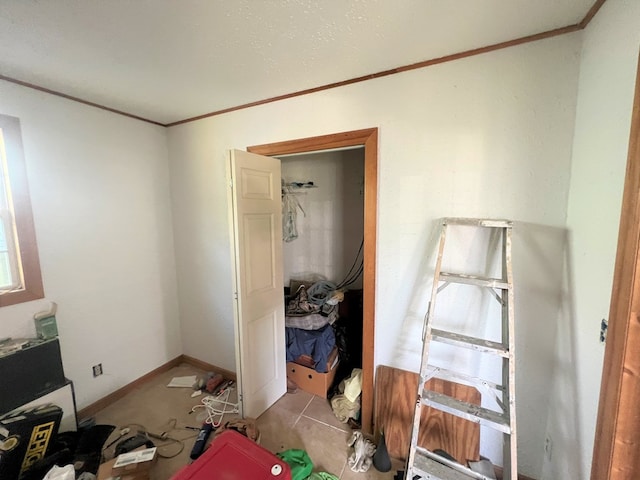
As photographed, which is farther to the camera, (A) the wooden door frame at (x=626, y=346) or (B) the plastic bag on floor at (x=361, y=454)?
(B) the plastic bag on floor at (x=361, y=454)

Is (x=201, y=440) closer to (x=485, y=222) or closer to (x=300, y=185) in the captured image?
(x=485, y=222)

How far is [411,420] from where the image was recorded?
161 centimetres

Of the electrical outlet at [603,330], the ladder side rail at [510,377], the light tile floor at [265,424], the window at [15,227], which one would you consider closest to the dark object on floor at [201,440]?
the light tile floor at [265,424]

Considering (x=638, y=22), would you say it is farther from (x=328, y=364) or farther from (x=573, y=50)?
(x=328, y=364)

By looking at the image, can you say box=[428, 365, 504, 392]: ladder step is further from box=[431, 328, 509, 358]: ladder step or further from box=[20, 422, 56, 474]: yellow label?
box=[20, 422, 56, 474]: yellow label

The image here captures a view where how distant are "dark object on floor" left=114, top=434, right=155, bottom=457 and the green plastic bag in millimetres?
903

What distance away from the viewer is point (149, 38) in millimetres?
1189

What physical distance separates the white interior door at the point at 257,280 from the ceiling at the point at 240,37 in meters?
0.54

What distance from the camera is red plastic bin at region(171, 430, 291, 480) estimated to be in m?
1.04

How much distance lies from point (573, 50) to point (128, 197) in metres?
3.02

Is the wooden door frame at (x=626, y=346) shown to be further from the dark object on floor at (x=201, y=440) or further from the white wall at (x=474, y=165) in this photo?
the dark object on floor at (x=201, y=440)

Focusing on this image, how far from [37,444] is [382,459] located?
205 cm

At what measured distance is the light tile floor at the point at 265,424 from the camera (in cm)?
160

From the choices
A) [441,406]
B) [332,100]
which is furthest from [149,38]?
[441,406]
